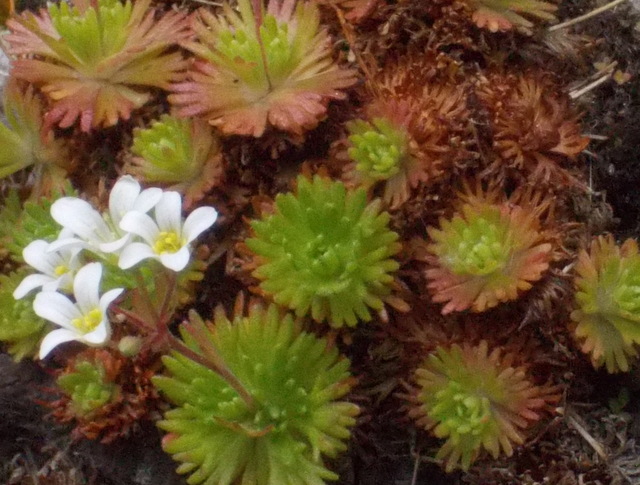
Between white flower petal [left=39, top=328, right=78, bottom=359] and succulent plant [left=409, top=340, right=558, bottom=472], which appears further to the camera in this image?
succulent plant [left=409, top=340, right=558, bottom=472]

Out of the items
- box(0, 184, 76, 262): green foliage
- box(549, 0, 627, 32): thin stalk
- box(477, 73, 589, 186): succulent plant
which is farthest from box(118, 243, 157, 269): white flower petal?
box(549, 0, 627, 32): thin stalk

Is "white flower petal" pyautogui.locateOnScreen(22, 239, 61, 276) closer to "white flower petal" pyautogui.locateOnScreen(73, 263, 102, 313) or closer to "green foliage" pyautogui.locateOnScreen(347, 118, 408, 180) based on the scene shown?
"white flower petal" pyautogui.locateOnScreen(73, 263, 102, 313)

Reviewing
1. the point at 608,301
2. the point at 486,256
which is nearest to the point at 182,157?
the point at 486,256

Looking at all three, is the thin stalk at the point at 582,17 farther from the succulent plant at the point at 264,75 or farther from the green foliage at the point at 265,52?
the green foliage at the point at 265,52

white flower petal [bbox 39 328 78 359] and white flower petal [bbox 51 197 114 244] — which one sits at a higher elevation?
white flower petal [bbox 51 197 114 244]

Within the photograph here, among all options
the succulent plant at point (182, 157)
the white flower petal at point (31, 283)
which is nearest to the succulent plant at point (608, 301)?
the succulent plant at point (182, 157)

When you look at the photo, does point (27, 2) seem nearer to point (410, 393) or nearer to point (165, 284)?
point (165, 284)
